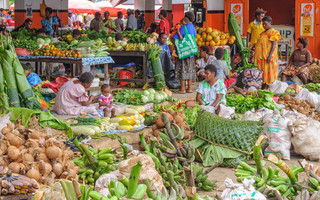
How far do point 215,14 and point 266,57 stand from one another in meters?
6.85

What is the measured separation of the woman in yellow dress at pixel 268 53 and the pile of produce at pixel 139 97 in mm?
2685

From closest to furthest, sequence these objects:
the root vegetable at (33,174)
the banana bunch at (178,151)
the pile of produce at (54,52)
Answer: the root vegetable at (33,174) → the banana bunch at (178,151) → the pile of produce at (54,52)

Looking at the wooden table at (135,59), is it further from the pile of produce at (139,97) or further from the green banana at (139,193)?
the green banana at (139,193)

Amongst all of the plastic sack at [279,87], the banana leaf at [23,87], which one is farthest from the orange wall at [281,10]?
the banana leaf at [23,87]

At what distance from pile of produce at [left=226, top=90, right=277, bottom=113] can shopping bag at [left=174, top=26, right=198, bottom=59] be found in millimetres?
1885

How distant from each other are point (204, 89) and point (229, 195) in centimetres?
424

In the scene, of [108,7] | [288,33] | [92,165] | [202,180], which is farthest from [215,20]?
[92,165]


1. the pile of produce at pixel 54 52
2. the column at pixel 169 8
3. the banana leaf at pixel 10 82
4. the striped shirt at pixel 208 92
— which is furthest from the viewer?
the column at pixel 169 8

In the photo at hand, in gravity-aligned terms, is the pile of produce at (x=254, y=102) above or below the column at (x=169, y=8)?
below

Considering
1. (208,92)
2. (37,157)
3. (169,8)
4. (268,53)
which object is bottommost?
(37,157)

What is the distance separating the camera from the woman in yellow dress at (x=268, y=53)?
10.3 m

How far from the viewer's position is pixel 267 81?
1054 cm

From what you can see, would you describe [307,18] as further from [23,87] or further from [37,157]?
[37,157]

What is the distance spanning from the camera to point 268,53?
34.3ft
